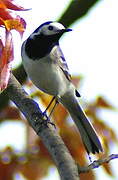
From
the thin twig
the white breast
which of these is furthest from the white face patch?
the thin twig

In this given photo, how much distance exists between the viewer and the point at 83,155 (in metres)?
3.19

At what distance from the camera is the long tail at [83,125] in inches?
132

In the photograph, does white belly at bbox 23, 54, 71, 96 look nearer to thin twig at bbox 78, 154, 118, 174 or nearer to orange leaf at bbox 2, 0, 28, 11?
thin twig at bbox 78, 154, 118, 174

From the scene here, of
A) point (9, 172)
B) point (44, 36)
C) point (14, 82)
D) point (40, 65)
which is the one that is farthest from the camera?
point (44, 36)

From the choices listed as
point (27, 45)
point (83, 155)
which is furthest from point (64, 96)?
point (83, 155)

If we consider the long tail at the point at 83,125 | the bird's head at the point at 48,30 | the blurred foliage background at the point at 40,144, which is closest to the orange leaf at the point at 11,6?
the blurred foliage background at the point at 40,144

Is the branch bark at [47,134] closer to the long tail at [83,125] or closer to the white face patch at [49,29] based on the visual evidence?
the long tail at [83,125]

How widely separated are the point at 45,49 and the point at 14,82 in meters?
1.75

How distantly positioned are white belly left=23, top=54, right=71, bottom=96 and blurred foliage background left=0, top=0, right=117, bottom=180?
0.53 metres

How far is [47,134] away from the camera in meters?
2.34

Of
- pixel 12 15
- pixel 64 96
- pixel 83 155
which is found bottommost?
pixel 64 96

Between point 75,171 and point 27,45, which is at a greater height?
point 75,171

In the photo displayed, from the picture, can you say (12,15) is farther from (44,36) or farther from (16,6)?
(44,36)

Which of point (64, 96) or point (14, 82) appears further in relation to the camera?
point (64, 96)
